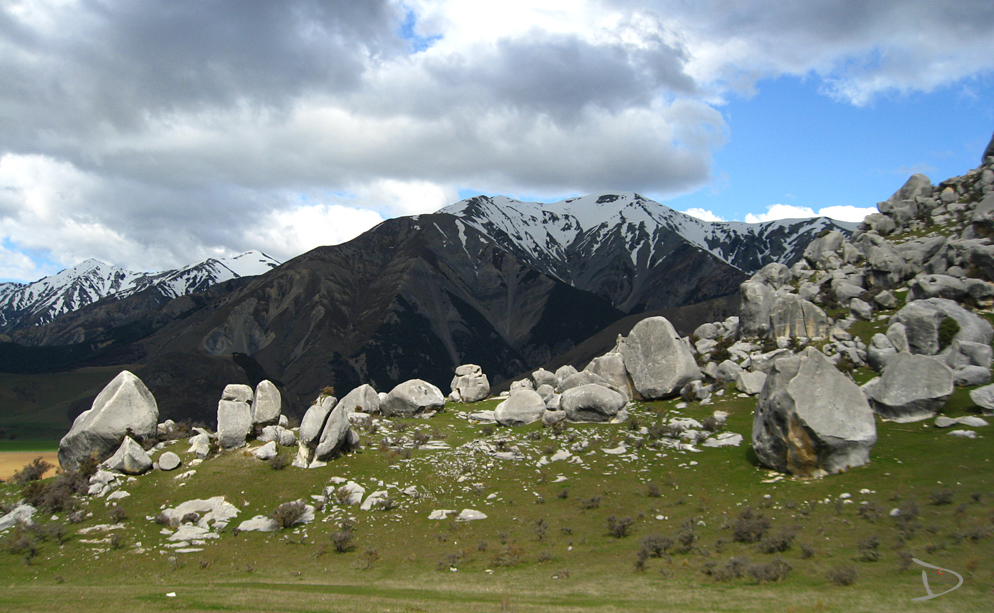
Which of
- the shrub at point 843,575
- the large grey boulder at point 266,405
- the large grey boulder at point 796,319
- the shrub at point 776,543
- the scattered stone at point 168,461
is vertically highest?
the large grey boulder at point 796,319

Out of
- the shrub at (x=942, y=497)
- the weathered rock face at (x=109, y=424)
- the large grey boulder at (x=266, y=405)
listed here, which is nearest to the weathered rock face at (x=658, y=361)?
the shrub at (x=942, y=497)

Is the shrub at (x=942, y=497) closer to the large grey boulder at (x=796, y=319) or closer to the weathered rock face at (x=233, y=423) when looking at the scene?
the large grey boulder at (x=796, y=319)

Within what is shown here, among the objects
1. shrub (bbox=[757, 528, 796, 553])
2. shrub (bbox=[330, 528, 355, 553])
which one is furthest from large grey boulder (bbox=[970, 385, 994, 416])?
shrub (bbox=[330, 528, 355, 553])

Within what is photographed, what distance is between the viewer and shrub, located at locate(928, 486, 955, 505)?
69.6ft

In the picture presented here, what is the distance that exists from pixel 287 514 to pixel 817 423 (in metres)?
25.4

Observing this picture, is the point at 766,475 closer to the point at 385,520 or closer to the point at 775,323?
the point at 385,520

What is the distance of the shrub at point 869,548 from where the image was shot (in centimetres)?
1706

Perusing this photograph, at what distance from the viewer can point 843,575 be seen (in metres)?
15.3

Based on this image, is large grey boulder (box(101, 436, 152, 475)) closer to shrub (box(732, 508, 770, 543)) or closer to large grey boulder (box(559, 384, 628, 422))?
large grey boulder (box(559, 384, 628, 422))

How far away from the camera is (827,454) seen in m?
26.3

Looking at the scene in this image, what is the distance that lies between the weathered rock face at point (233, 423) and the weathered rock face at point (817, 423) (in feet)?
96.9

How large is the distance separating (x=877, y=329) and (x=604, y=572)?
42.9m

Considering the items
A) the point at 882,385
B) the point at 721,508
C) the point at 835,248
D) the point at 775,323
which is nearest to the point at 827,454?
the point at 721,508

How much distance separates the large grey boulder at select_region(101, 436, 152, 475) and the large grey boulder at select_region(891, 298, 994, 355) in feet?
169
